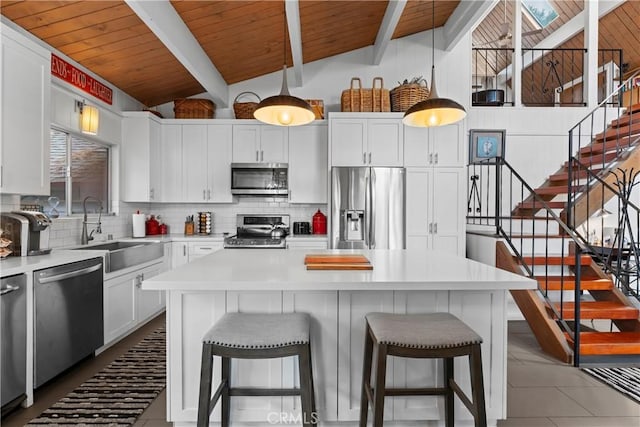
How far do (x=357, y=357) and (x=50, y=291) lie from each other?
1.99m

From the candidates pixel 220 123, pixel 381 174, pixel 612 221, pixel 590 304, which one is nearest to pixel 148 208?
pixel 220 123

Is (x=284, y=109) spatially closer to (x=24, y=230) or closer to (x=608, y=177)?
(x=24, y=230)

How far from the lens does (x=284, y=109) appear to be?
8.29 feet

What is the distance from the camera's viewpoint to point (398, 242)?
4363mm

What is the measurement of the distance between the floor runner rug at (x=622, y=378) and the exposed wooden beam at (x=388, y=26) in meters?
3.42

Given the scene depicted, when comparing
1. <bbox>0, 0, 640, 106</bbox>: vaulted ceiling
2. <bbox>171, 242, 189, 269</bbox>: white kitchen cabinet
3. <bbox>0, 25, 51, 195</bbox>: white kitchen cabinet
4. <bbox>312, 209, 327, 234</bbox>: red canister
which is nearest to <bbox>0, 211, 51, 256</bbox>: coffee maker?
<bbox>0, 25, 51, 195</bbox>: white kitchen cabinet

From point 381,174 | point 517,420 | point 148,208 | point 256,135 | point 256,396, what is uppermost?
point 256,135

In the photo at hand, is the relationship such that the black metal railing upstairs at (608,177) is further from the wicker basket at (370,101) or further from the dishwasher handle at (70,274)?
the dishwasher handle at (70,274)

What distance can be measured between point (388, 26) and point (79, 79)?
3132mm

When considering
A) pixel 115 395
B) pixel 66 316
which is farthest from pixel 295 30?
pixel 115 395

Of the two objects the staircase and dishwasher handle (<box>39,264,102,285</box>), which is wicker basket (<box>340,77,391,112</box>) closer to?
the staircase

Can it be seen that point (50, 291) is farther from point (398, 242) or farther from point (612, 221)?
point (612, 221)

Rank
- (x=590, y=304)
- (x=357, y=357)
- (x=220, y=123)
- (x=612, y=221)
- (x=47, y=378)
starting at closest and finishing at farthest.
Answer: (x=357, y=357), (x=47, y=378), (x=590, y=304), (x=220, y=123), (x=612, y=221)

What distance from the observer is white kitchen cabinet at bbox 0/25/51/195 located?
2.41 m
